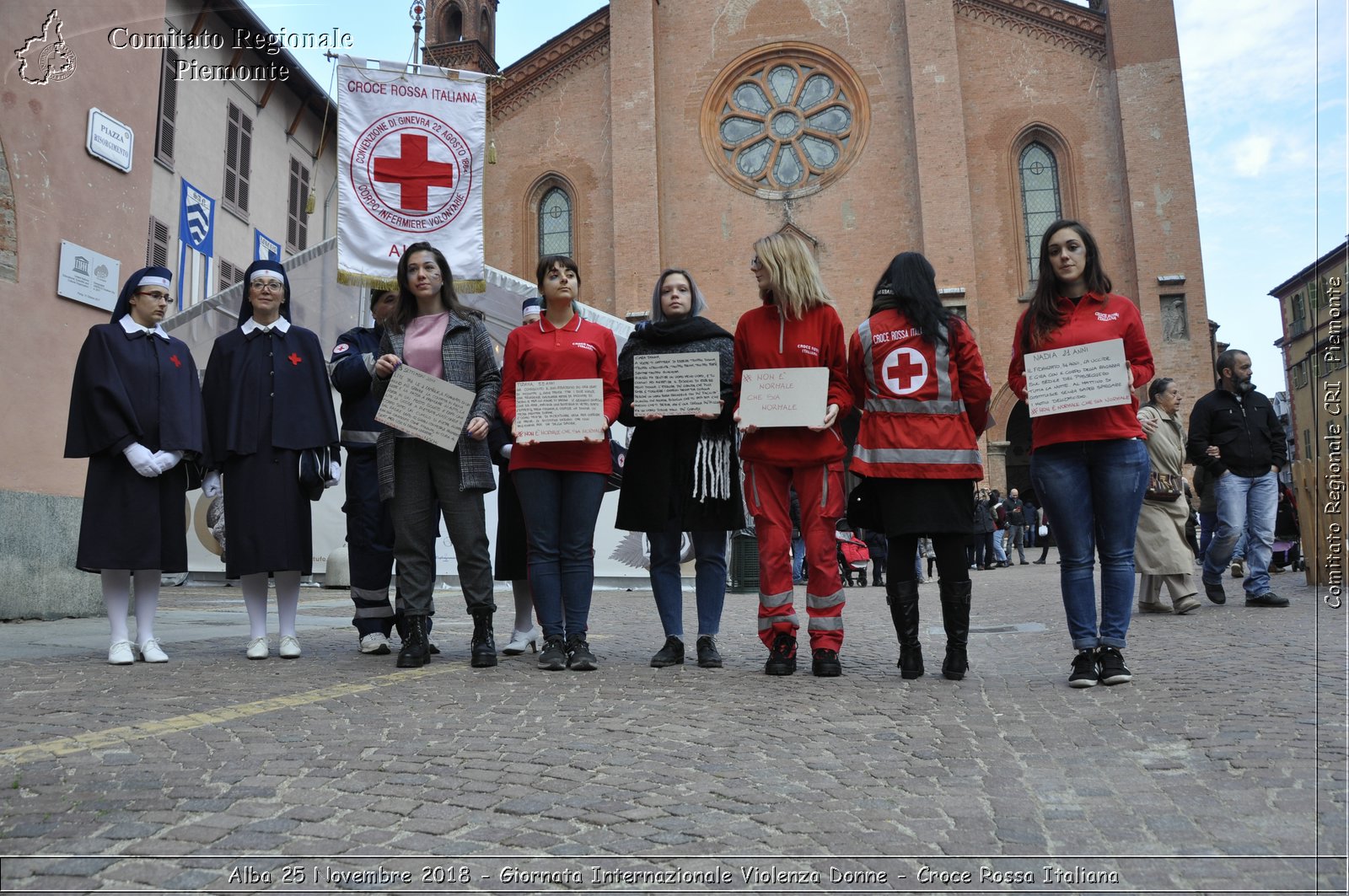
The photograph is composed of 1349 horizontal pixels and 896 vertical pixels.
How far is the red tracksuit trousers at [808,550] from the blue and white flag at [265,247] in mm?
18305

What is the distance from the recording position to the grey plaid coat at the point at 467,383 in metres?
5.46

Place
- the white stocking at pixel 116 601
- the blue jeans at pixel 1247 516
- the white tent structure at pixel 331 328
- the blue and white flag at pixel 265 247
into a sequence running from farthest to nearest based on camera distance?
the blue and white flag at pixel 265 247 < the white tent structure at pixel 331 328 < the blue jeans at pixel 1247 516 < the white stocking at pixel 116 601

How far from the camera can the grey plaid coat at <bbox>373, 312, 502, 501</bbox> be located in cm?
546

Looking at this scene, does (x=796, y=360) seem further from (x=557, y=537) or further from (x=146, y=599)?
(x=146, y=599)

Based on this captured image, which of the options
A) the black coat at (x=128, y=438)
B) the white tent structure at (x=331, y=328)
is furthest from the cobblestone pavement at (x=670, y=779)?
the white tent structure at (x=331, y=328)

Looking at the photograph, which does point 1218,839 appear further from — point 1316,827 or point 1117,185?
point 1117,185

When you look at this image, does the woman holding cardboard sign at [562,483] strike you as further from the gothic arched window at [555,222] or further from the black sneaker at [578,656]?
the gothic arched window at [555,222]

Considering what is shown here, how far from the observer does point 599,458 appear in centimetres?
540

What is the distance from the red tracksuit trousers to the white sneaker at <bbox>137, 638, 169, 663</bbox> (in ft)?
10.6

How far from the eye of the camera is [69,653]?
6.12m

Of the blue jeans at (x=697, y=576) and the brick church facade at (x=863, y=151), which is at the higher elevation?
the brick church facade at (x=863, y=151)

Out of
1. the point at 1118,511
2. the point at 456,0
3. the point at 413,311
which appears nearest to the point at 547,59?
the point at 456,0

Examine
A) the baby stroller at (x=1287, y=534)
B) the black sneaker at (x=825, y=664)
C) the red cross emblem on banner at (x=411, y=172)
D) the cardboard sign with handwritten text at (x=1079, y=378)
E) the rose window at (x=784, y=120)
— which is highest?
the rose window at (x=784, y=120)

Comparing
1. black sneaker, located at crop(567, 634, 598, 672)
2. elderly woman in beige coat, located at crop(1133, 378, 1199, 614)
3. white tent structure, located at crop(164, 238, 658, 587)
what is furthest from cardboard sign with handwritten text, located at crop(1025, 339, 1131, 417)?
white tent structure, located at crop(164, 238, 658, 587)
